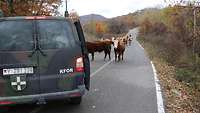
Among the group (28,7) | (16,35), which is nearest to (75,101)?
(16,35)

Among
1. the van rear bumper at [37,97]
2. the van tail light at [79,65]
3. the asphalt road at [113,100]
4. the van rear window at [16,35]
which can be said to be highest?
the van rear window at [16,35]

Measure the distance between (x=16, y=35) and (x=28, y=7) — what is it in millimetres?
21474

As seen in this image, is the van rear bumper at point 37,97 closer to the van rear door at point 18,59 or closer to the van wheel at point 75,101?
the van rear door at point 18,59

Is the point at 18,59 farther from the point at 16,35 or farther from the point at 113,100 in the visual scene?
the point at 113,100

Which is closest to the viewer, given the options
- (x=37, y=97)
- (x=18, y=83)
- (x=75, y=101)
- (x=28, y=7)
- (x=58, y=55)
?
(x=18, y=83)

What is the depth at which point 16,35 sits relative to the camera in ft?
27.6

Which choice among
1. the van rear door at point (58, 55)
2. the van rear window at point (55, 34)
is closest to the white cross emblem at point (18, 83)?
the van rear door at point (58, 55)

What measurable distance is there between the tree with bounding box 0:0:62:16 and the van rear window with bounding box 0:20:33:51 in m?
17.7

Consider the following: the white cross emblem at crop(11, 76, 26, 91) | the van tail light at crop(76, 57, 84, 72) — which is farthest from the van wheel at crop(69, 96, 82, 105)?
the white cross emblem at crop(11, 76, 26, 91)

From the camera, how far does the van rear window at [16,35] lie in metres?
8.30

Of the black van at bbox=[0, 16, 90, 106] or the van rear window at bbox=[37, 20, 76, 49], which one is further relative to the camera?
the van rear window at bbox=[37, 20, 76, 49]

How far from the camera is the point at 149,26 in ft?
381

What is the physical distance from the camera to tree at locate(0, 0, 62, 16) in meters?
26.5

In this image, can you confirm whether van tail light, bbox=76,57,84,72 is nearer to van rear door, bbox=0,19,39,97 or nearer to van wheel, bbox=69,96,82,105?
van rear door, bbox=0,19,39,97
